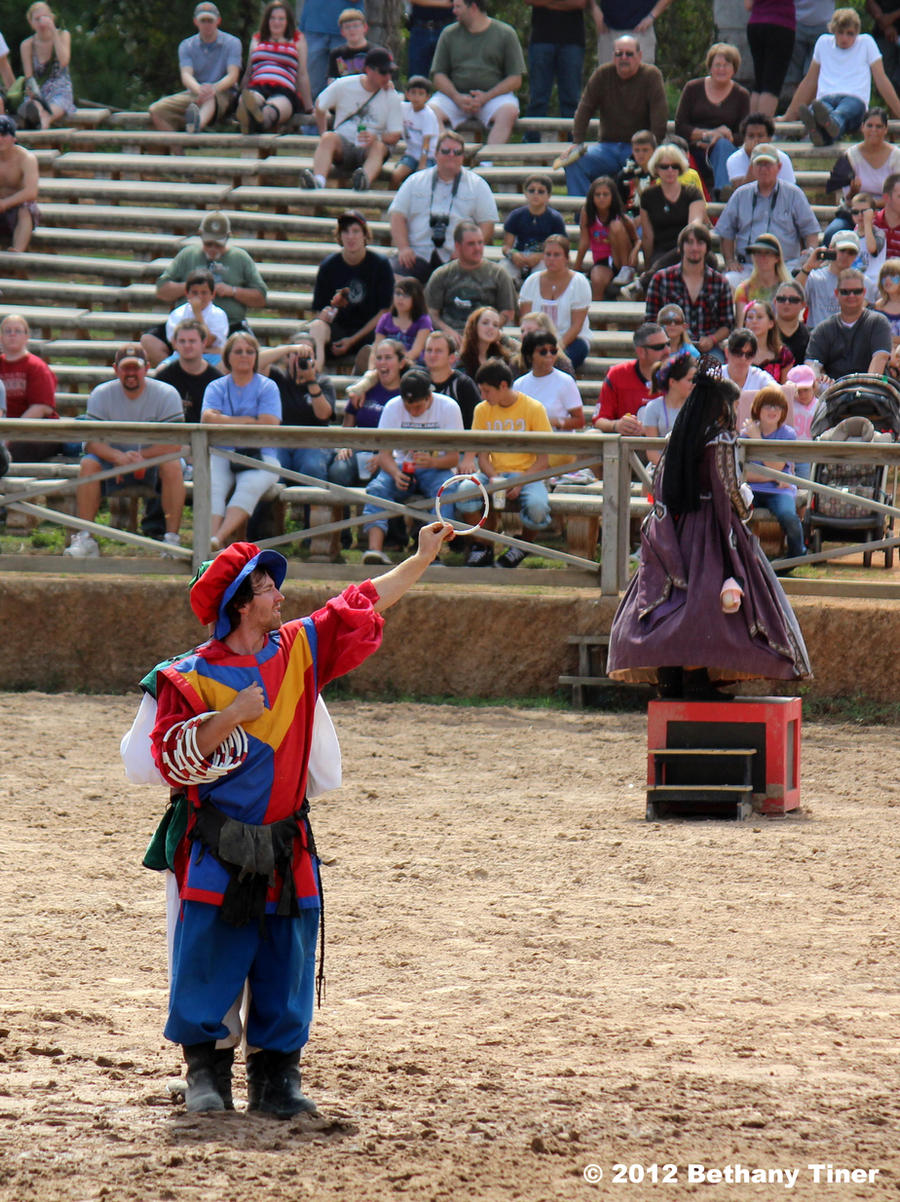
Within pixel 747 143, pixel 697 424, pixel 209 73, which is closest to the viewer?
pixel 697 424

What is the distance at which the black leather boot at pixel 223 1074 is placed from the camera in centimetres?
457

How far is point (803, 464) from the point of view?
10922 millimetres

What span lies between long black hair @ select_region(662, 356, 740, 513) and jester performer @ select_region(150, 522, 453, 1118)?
3903mm

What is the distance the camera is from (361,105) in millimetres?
16156

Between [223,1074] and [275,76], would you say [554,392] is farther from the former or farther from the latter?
[275,76]

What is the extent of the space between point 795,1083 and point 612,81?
463 inches

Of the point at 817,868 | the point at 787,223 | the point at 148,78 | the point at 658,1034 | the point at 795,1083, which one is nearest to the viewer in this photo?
the point at 795,1083

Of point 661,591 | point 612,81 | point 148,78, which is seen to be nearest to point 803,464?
point 661,591

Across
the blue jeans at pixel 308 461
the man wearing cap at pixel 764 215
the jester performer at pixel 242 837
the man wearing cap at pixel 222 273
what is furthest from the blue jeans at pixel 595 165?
the jester performer at pixel 242 837

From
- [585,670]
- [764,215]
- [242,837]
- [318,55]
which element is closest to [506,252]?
[764,215]

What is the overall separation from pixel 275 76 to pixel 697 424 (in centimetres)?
1108

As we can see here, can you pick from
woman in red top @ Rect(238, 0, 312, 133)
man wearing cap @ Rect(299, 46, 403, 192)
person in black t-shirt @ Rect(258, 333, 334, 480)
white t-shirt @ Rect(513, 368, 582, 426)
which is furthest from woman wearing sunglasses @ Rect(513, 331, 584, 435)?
woman in red top @ Rect(238, 0, 312, 133)

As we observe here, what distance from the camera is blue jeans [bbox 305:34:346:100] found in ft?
57.5

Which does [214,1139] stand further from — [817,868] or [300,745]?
[817,868]
